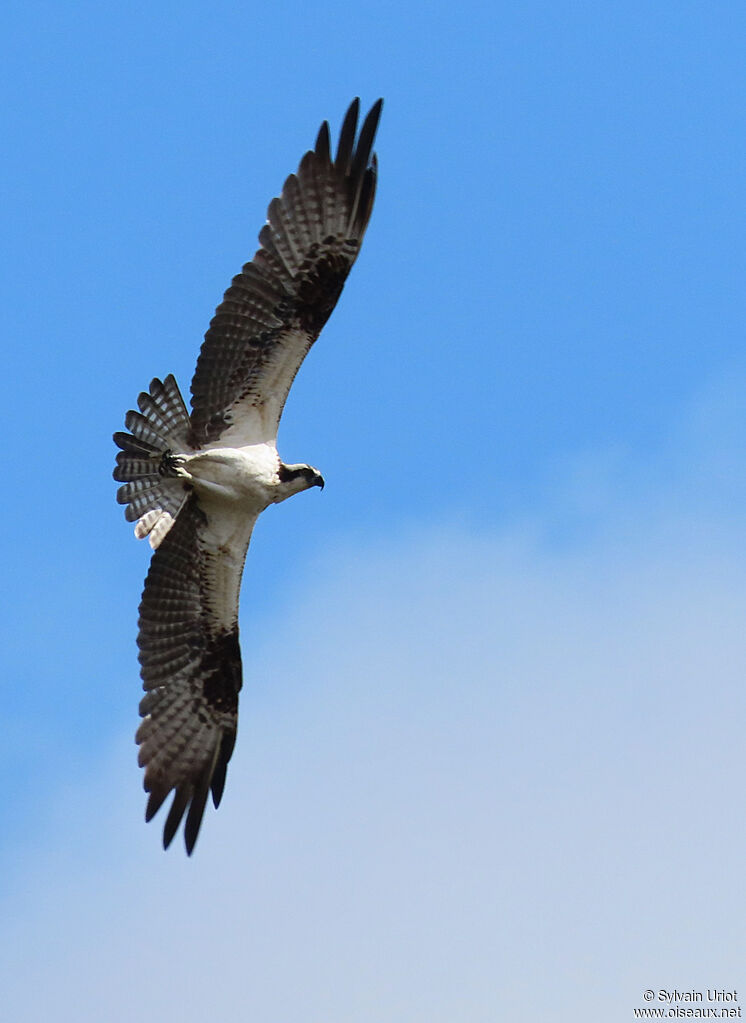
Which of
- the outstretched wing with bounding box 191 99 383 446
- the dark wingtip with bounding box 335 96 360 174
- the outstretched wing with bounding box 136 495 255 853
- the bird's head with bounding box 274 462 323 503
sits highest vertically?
the dark wingtip with bounding box 335 96 360 174

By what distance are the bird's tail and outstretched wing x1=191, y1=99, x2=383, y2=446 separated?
0.98m

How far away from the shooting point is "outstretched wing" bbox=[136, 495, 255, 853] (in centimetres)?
1521

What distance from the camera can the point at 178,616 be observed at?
15453mm

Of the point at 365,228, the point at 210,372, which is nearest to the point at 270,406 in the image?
the point at 210,372

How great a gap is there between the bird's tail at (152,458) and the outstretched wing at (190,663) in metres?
0.34

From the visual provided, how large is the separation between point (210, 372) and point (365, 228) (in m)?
1.79

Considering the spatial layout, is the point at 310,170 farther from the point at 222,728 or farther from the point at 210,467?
the point at 222,728

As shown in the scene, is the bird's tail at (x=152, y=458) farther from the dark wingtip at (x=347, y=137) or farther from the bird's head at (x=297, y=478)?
the dark wingtip at (x=347, y=137)

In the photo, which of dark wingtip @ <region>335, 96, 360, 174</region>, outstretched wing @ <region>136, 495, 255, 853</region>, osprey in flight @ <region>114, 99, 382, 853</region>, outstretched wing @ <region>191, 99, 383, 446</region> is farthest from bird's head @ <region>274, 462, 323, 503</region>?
dark wingtip @ <region>335, 96, 360, 174</region>

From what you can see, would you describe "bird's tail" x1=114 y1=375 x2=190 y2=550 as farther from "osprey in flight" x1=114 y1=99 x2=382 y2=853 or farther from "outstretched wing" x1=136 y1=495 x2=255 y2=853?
"outstretched wing" x1=136 y1=495 x2=255 y2=853

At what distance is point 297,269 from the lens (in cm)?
1441

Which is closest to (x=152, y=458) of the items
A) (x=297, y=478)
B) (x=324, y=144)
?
(x=297, y=478)

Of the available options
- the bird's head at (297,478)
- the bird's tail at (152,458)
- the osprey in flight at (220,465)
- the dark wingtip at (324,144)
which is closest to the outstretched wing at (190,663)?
the osprey in flight at (220,465)

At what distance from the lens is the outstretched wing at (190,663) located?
15211mm
